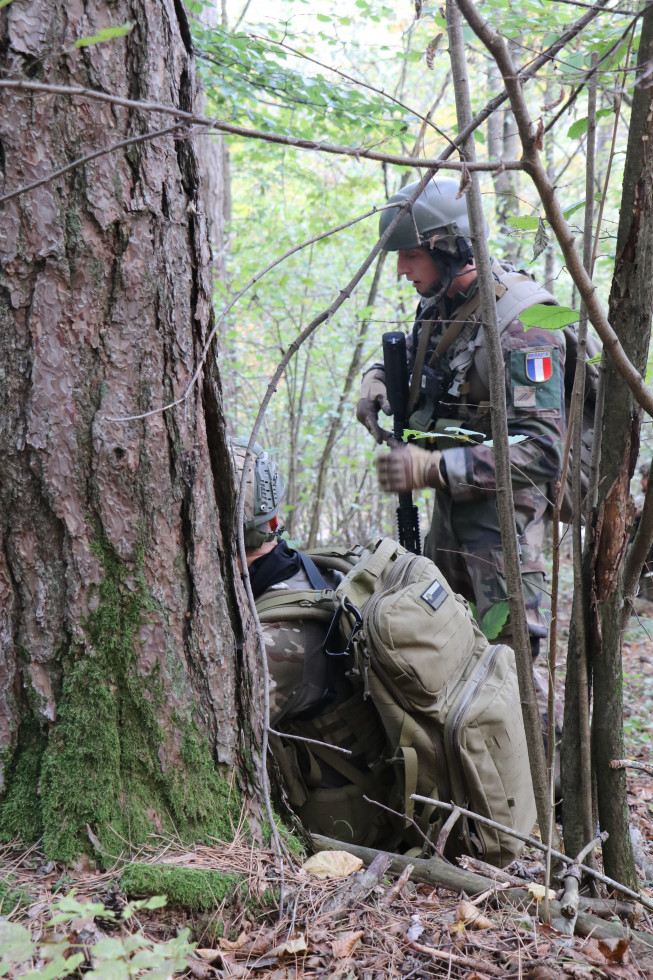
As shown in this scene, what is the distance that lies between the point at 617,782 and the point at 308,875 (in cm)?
86

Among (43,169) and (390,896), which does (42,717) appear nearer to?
(390,896)

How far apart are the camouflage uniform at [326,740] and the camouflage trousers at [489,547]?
3.78 feet

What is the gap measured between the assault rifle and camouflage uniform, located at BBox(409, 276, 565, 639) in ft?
0.37

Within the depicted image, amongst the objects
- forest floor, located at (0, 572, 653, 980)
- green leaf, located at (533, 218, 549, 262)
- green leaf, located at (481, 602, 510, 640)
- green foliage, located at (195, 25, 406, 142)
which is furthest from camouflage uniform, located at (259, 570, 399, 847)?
green foliage, located at (195, 25, 406, 142)

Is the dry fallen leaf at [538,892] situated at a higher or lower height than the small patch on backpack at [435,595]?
lower

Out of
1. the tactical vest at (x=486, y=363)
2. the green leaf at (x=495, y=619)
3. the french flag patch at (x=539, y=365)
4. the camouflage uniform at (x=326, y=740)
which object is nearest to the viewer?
the camouflage uniform at (x=326, y=740)

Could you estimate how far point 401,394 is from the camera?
3869 millimetres

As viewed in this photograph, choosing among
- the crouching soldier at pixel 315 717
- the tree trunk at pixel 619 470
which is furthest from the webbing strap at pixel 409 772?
the tree trunk at pixel 619 470

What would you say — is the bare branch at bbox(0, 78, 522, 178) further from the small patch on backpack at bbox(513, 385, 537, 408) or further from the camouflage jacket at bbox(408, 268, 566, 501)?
the small patch on backpack at bbox(513, 385, 537, 408)

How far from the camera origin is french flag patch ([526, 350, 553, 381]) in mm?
3129

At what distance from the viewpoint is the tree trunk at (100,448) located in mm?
1375

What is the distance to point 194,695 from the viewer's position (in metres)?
1.53

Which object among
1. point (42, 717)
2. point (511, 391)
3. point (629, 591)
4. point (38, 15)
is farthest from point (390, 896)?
point (511, 391)

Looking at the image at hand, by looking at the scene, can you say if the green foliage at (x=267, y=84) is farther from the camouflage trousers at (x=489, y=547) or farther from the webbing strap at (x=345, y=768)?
the webbing strap at (x=345, y=768)
